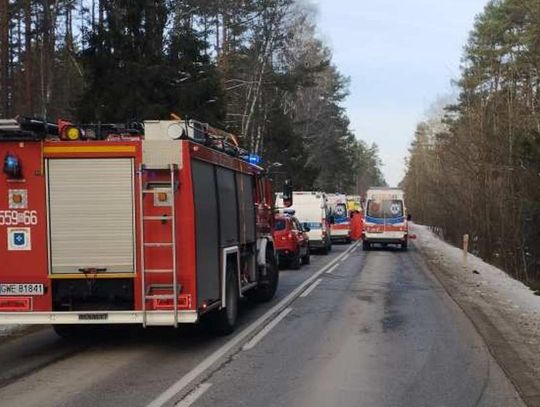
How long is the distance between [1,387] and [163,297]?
84.2 inches

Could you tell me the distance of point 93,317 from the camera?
8766 millimetres

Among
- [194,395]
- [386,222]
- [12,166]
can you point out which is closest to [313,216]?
[386,222]

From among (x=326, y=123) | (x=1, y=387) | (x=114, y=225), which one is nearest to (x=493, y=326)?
(x=114, y=225)

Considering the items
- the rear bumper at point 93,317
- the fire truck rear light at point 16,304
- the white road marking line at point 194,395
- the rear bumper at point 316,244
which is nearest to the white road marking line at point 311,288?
the rear bumper at point 93,317

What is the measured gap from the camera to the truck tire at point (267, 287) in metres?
14.0

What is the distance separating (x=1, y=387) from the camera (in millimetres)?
7328

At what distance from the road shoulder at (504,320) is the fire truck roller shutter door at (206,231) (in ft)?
12.1

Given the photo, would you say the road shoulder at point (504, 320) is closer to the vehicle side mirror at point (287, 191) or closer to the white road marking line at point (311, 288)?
the white road marking line at point (311, 288)

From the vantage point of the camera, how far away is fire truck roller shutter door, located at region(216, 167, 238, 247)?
10148 millimetres

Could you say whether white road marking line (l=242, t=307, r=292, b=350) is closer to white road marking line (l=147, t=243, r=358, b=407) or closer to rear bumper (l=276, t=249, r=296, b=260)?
white road marking line (l=147, t=243, r=358, b=407)

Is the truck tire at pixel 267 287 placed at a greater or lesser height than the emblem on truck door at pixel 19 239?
lesser

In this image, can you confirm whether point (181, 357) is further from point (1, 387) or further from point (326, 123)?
point (326, 123)

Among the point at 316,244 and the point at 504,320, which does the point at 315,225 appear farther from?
the point at 504,320

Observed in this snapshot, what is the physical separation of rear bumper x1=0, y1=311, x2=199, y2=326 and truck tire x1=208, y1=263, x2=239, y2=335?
146 centimetres
